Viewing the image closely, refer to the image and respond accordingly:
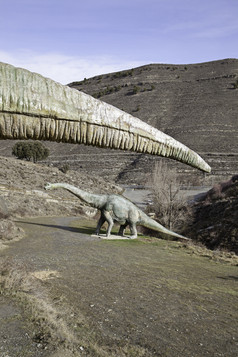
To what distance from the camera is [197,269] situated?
10102 millimetres

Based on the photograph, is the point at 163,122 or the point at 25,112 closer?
the point at 25,112

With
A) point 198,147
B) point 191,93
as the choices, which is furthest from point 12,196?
point 191,93

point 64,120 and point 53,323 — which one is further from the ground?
point 64,120

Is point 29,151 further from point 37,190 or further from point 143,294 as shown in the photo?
point 143,294

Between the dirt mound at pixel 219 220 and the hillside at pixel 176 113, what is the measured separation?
1225cm

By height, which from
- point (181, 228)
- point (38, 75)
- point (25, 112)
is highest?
point (38, 75)

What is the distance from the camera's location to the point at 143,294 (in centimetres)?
696

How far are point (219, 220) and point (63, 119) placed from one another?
20.8m

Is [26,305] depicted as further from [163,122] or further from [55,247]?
[163,122]

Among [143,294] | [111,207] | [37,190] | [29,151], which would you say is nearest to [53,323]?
[143,294]

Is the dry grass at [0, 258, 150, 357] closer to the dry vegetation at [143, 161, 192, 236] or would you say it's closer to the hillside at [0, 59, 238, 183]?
the dry vegetation at [143, 161, 192, 236]

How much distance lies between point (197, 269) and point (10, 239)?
6.71 meters

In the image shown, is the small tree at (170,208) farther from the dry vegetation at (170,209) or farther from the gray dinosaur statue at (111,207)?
the gray dinosaur statue at (111,207)

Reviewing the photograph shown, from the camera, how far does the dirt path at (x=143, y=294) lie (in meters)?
4.82
